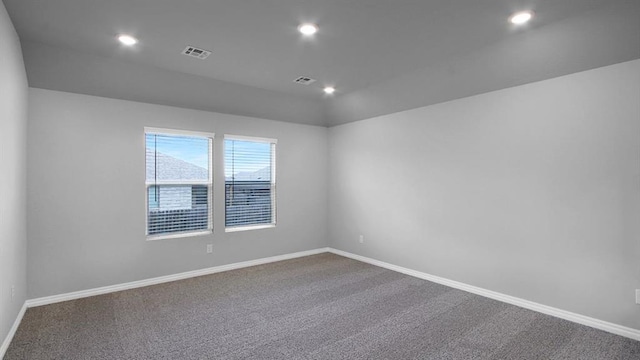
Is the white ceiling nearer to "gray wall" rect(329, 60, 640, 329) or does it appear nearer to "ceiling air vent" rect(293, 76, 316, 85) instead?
"ceiling air vent" rect(293, 76, 316, 85)

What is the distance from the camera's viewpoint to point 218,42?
3.13 m

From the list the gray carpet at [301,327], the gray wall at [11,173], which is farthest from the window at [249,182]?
the gray wall at [11,173]

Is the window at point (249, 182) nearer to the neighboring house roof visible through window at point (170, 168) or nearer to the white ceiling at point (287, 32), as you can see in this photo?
the neighboring house roof visible through window at point (170, 168)

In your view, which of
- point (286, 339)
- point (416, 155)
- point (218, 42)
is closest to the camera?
point (286, 339)

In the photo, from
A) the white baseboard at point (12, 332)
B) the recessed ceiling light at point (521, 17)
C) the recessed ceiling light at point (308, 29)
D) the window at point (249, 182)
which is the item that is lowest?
the white baseboard at point (12, 332)

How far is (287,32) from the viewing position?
2.93 m

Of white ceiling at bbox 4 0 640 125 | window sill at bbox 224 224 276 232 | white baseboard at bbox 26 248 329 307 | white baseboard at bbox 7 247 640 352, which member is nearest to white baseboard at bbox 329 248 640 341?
white baseboard at bbox 7 247 640 352

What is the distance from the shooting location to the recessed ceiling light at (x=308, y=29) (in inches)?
110

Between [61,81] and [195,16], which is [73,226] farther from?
[195,16]

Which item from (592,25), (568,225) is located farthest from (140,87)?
(568,225)

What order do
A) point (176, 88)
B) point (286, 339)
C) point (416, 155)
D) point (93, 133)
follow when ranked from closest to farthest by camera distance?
point (286, 339)
point (93, 133)
point (176, 88)
point (416, 155)

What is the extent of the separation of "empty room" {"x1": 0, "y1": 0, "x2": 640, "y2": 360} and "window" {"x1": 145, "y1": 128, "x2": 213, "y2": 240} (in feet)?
0.09

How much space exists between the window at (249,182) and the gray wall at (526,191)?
173 cm

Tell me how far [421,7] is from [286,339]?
2.92m
